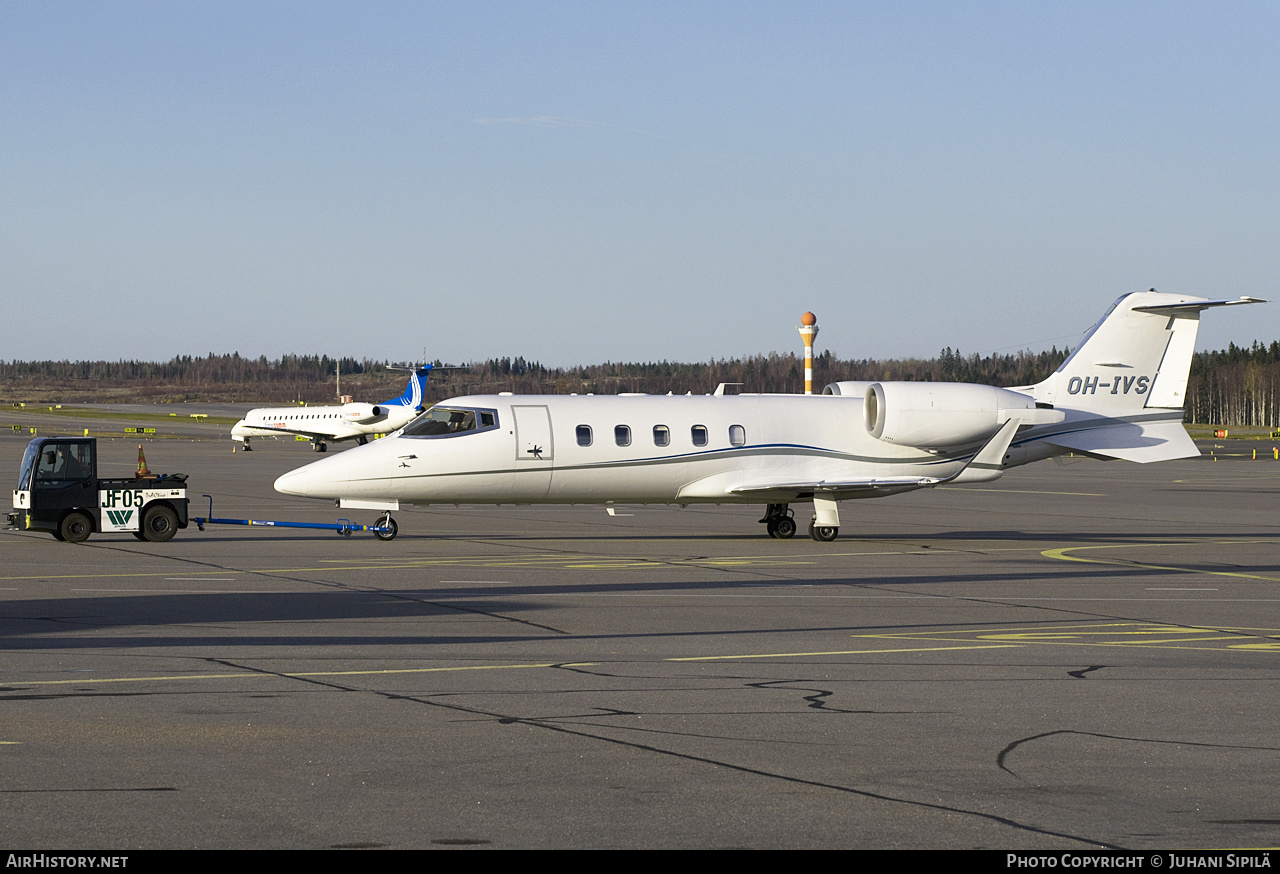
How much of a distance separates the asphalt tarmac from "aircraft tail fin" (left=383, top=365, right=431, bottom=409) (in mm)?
63967

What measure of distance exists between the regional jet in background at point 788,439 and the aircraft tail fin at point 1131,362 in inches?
1.3

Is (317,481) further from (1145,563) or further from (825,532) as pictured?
(1145,563)

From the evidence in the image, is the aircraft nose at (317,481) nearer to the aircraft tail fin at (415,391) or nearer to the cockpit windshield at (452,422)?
the cockpit windshield at (452,422)

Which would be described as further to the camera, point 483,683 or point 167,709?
point 483,683

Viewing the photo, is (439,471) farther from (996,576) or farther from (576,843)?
(576,843)

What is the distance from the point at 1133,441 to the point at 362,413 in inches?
2368

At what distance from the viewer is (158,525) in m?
26.1

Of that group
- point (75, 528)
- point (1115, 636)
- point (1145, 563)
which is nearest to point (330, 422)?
point (75, 528)

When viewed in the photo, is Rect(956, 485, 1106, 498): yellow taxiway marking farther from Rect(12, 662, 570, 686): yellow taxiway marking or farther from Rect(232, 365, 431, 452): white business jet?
Rect(232, 365, 431, 452): white business jet

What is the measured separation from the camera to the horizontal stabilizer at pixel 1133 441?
99.0 ft

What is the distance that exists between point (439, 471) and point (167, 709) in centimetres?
1621

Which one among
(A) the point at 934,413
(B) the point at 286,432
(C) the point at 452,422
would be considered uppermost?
(A) the point at 934,413

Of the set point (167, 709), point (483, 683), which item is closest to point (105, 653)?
point (167, 709)

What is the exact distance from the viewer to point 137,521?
2600 cm
